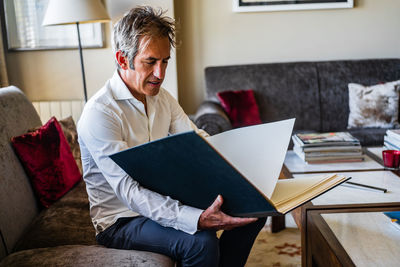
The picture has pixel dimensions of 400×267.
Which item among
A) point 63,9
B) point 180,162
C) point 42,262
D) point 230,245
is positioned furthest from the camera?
point 63,9

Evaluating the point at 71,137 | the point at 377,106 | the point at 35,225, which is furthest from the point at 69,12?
the point at 377,106

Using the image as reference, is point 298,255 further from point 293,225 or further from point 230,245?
point 230,245

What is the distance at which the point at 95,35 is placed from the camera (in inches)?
136

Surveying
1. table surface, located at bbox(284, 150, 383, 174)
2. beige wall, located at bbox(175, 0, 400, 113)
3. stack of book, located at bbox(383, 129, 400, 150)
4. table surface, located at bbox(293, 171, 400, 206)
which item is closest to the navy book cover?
table surface, located at bbox(293, 171, 400, 206)

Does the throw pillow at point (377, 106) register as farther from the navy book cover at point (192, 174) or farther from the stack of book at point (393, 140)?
the navy book cover at point (192, 174)

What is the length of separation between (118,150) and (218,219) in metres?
0.37

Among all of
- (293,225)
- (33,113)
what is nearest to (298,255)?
(293,225)

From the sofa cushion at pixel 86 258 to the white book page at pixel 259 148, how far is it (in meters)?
0.37

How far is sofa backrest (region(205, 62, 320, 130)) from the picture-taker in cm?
335

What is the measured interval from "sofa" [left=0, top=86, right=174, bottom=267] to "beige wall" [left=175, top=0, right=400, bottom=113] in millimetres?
1971

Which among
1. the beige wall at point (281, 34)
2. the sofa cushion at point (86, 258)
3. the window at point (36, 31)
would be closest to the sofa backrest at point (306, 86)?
the beige wall at point (281, 34)

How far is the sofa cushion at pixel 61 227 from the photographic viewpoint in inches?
60.4

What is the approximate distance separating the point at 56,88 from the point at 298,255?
243 centimetres

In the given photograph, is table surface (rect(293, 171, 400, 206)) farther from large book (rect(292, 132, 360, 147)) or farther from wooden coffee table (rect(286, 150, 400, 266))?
large book (rect(292, 132, 360, 147))
